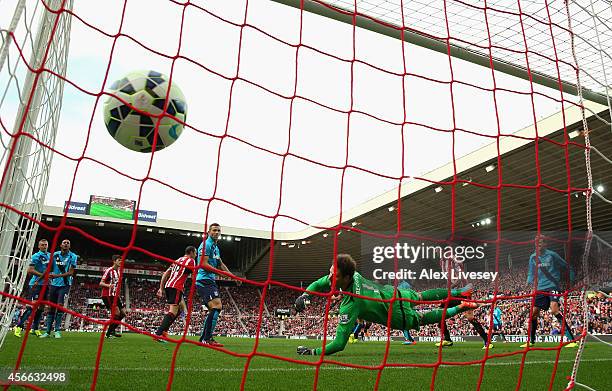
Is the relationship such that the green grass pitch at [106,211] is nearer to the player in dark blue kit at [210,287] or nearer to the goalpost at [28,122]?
the player in dark blue kit at [210,287]

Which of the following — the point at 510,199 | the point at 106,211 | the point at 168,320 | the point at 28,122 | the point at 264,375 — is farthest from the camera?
the point at 106,211

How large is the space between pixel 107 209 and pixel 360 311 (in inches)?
931

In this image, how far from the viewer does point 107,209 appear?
25312 mm

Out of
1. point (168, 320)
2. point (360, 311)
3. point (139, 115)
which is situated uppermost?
point (139, 115)

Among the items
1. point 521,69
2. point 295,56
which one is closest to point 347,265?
point 295,56

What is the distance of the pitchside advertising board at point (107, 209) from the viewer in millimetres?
24880

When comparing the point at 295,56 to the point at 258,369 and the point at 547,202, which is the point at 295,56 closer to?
the point at 258,369

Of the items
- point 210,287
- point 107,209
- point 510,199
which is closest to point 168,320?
point 210,287

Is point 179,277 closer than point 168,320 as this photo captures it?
No

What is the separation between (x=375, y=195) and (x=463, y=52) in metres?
16.0

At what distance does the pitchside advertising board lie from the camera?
24880 millimetres

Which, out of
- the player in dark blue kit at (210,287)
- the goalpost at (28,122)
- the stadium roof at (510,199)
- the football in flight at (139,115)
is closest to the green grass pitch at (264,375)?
the goalpost at (28,122)

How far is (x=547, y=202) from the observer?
17.3 metres

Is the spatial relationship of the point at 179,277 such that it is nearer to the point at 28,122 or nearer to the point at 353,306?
the point at 353,306
